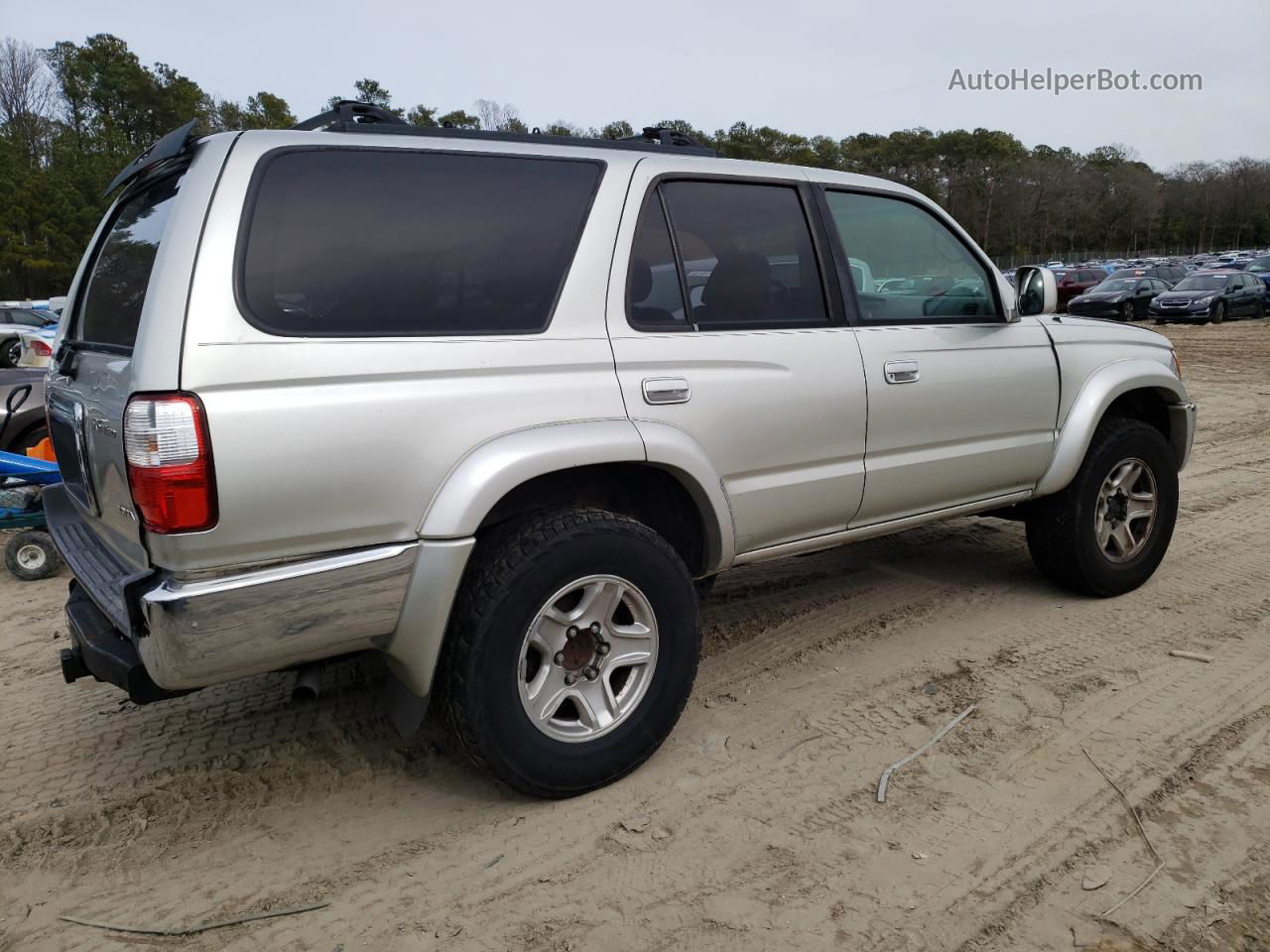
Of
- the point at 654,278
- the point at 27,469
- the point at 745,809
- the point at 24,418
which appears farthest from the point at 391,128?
the point at 24,418

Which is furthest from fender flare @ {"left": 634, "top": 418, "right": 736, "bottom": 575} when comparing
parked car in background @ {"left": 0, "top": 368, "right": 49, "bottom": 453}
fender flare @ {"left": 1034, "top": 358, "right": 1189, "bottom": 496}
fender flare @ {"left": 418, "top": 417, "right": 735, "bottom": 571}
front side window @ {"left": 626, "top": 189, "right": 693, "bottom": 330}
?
parked car in background @ {"left": 0, "top": 368, "right": 49, "bottom": 453}

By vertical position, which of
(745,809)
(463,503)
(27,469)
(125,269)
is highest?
(125,269)

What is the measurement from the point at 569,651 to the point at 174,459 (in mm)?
1245

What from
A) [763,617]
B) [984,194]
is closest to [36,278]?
[763,617]

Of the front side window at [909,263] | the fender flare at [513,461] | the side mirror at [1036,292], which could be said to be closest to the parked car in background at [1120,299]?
the side mirror at [1036,292]

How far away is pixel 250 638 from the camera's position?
2.34 m

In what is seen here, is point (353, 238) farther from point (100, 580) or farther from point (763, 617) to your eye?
point (763, 617)

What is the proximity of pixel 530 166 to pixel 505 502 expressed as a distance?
3.42 ft

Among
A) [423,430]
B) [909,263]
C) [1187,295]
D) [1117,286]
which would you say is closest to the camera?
[423,430]

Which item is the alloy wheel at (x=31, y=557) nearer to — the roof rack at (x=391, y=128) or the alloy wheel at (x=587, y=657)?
the roof rack at (x=391, y=128)

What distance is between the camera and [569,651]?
9.45 ft

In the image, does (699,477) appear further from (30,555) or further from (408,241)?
(30,555)

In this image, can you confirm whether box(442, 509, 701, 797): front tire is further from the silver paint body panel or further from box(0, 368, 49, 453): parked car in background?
box(0, 368, 49, 453): parked car in background

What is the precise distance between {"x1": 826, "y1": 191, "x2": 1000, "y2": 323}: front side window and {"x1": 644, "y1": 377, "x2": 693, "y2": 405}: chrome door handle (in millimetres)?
951
